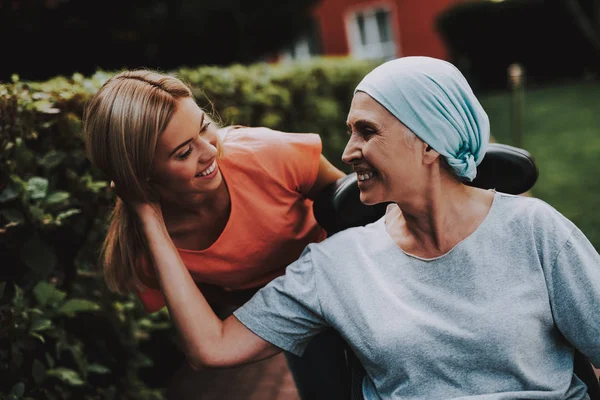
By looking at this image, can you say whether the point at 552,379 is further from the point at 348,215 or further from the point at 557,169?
the point at 557,169

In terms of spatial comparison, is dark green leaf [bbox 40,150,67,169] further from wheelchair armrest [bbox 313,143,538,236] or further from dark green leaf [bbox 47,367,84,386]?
wheelchair armrest [bbox 313,143,538,236]

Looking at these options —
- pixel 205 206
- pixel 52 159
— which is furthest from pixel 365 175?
pixel 52 159

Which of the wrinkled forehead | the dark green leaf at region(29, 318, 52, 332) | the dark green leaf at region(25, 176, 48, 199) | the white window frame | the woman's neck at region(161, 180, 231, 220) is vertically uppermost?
the wrinkled forehead

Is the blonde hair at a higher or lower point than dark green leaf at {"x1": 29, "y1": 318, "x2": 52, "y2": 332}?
higher

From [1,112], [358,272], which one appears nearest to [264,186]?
[358,272]

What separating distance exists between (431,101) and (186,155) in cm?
86

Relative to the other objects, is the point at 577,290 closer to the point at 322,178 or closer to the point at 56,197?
the point at 322,178

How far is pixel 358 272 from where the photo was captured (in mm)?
1869

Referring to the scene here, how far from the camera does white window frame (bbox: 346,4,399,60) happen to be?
2453cm

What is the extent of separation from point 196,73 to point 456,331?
11.5ft

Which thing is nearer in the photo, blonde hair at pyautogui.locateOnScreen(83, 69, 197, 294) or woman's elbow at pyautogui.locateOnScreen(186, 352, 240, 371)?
woman's elbow at pyautogui.locateOnScreen(186, 352, 240, 371)

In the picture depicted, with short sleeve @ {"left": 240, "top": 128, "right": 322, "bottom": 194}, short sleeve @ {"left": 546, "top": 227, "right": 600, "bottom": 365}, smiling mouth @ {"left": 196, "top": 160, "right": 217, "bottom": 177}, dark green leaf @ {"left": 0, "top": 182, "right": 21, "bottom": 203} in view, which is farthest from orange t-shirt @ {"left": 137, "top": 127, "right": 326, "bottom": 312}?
short sleeve @ {"left": 546, "top": 227, "right": 600, "bottom": 365}

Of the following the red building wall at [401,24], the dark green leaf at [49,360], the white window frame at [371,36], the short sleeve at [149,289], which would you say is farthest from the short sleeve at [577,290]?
the white window frame at [371,36]

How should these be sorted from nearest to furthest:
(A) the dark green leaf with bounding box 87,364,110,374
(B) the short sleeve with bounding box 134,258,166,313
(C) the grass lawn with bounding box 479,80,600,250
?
1. (B) the short sleeve with bounding box 134,258,166,313
2. (A) the dark green leaf with bounding box 87,364,110,374
3. (C) the grass lawn with bounding box 479,80,600,250
